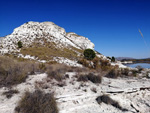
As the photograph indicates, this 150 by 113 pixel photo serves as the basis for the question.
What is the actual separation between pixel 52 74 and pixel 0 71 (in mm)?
2778

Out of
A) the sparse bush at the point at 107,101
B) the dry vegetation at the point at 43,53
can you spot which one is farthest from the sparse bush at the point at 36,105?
the dry vegetation at the point at 43,53

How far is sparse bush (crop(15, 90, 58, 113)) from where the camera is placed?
2.82 meters

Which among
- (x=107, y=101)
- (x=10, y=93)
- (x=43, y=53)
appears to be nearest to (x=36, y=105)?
(x=10, y=93)

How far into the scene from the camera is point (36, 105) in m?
2.90

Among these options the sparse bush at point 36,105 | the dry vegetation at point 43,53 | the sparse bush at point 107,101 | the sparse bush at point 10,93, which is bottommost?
the sparse bush at point 107,101

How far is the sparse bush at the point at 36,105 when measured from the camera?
2822 mm

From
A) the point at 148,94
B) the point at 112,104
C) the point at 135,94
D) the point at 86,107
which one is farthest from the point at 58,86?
the point at 148,94

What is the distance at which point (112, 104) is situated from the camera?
4086 millimetres

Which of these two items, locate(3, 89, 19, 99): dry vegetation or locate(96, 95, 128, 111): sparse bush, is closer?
locate(3, 89, 19, 99): dry vegetation

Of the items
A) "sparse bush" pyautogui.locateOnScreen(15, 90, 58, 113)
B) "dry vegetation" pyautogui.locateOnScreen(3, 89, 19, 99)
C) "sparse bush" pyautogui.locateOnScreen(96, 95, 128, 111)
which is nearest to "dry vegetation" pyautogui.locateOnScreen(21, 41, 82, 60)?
"dry vegetation" pyautogui.locateOnScreen(3, 89, 19, 99)

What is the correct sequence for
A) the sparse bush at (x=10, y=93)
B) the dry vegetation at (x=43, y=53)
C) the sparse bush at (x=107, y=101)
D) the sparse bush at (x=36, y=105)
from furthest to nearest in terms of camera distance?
1. the dry vegetation at (x=43, y=53)
2. the sparse bush at (x=107, y=101)
3. the sparse bush at (x=10, y=93)
4. the sparse bush at (x=36, y=105)

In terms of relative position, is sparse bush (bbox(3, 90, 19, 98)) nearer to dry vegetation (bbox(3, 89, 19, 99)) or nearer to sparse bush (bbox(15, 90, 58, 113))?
dry vegetation (bbox(3, 89, 19, 99))

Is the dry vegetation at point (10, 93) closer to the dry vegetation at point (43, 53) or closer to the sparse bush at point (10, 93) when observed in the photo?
the sparse bush at point (10, 93)

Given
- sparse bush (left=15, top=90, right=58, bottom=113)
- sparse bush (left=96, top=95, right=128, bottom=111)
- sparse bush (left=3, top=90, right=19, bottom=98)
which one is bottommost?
sparse bush (left=96, top=95, right=128, bottom=111)
